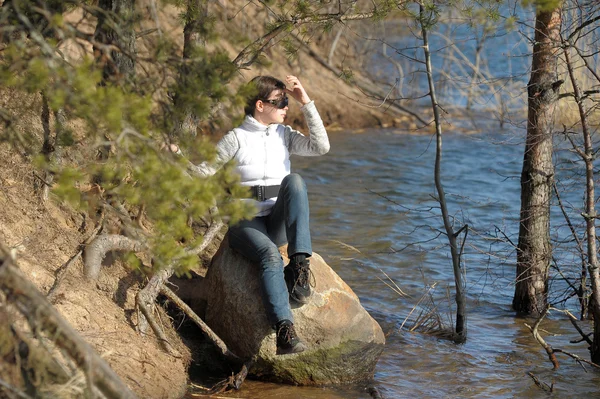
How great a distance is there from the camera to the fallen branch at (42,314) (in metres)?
3.47

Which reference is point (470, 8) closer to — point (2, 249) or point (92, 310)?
point (92, 310)

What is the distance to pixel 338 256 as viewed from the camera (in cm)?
1032

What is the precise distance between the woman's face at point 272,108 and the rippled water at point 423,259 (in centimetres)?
146

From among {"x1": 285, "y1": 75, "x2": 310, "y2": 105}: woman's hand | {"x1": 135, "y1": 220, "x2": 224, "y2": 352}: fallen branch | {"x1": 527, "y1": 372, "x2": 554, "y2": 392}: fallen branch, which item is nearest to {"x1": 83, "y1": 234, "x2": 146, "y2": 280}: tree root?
{"x1": 135, "y1": 220, "x2": 224, "y2": 352}: fallen branch

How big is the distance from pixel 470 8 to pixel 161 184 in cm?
395

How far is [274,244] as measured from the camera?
6000 millimetres

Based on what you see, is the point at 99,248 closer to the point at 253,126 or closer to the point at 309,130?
the point at 253,126

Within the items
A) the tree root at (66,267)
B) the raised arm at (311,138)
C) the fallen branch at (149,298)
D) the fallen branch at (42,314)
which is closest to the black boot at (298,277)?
the fallen branch at (149,298)

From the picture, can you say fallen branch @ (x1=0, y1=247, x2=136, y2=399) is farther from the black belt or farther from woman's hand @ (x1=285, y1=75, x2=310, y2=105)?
woman's hand @ (x1=285, y1=75, x2=310, y2=105)

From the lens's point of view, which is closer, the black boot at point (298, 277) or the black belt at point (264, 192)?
the black boot at point (298, 277)

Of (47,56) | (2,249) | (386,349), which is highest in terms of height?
(47,56)

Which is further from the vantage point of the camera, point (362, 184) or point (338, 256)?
point (362, 184)

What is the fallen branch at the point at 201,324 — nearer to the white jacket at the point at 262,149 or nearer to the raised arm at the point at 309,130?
the white jacket at the point at 262,149

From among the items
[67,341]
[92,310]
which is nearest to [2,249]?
[67,341]
